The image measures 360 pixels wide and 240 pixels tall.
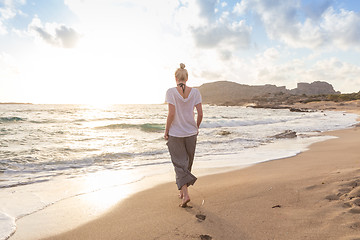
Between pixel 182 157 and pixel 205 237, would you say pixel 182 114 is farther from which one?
pixel 205 237

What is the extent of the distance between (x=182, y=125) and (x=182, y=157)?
0.51 metres

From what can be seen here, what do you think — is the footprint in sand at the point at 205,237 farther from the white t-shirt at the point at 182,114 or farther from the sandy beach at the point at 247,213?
the white t-shirt at the point at 182,114

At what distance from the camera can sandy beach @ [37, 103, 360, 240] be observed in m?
2.80

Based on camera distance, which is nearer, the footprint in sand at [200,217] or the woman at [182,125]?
the footprint in sand at [200,217]

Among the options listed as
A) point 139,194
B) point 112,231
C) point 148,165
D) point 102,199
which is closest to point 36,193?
point 102,199

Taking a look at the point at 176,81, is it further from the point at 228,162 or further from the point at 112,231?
the point at 228,162

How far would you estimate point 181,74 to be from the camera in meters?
3.91

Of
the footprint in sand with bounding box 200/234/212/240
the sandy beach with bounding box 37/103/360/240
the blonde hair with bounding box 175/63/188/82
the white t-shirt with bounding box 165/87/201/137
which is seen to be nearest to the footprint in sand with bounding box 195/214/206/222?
the sandy beach with bounding box 37/103/360/240

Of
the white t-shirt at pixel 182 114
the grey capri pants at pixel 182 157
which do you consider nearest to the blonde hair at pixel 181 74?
the white t-shirt at pixel 182 114

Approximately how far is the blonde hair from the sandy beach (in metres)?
1.96

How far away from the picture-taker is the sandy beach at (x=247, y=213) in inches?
110

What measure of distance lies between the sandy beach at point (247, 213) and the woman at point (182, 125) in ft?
1.55

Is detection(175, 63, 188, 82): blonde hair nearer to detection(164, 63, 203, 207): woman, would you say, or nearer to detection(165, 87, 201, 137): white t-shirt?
detection(164, 63, 203, 207): woman

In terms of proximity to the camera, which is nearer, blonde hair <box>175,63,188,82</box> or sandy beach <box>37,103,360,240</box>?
sandy beach <box>37,103,360,240</box>
